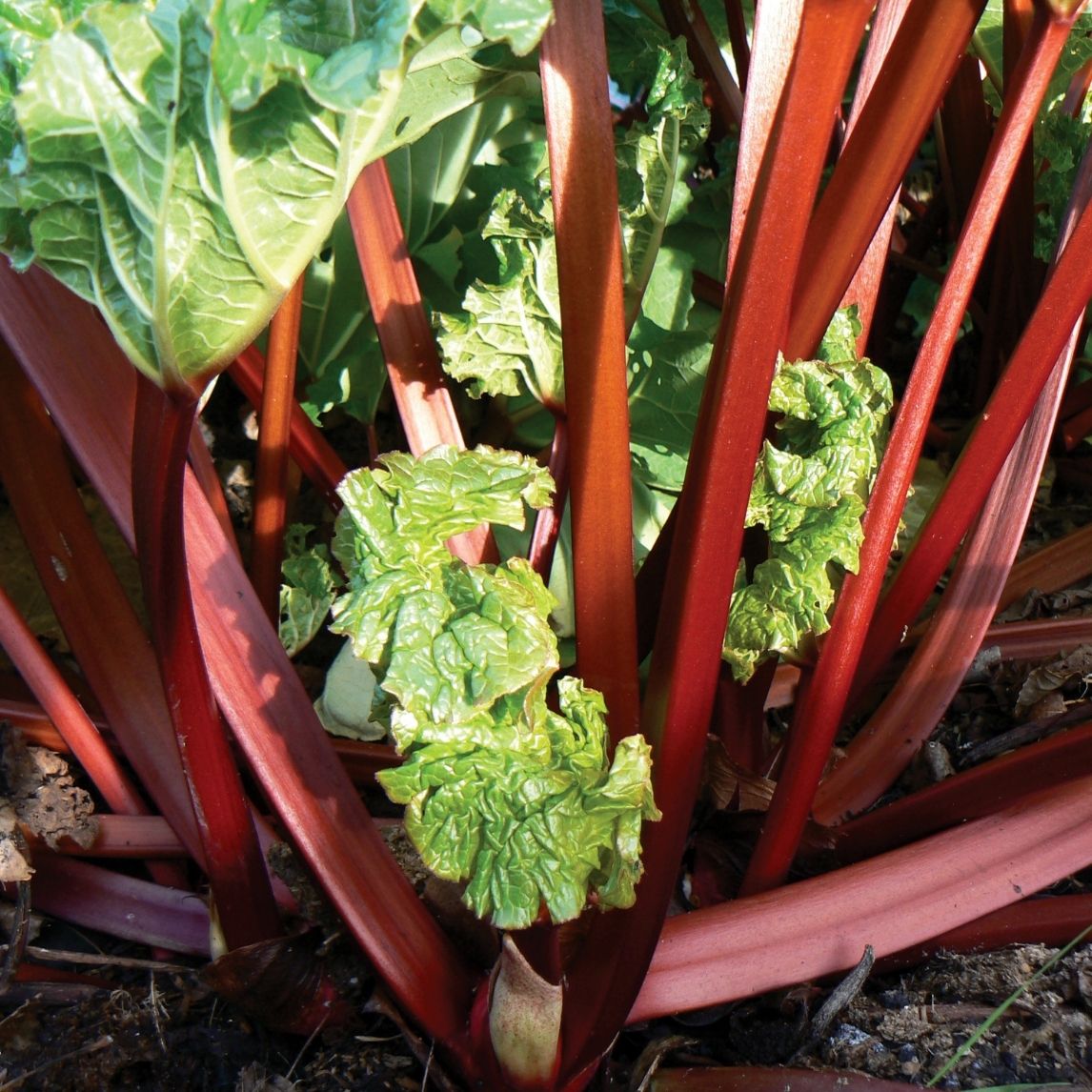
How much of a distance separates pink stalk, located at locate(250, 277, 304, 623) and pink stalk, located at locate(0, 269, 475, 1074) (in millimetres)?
164

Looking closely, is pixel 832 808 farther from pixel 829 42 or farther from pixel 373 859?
pixel 829 42

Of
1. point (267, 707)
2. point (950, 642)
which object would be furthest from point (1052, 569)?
point (267, 707)

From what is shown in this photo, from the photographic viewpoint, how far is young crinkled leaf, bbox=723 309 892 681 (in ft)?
2.85

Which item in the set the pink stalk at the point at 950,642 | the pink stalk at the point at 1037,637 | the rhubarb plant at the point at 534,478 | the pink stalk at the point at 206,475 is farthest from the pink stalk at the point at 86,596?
the pink stalk at the point at 1037,637

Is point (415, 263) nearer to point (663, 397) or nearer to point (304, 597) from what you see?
point (663, 397)

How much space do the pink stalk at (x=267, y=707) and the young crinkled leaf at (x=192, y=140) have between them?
23cm

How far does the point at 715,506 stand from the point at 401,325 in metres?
0.49

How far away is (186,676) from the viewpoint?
843 millimetres

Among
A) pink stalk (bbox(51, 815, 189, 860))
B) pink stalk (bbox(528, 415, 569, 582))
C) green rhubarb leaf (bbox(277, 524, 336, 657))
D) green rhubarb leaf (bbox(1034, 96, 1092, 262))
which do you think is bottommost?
pink stalk (bbox(51, 815, 189, 860))

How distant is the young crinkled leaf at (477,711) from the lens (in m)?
0.70

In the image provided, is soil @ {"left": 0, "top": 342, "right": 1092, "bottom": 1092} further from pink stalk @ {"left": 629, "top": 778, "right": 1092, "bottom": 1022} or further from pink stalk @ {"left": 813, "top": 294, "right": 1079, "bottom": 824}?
pink stalk @ {"left": 813, "top": 294, "right": 1079, "bottom": 824}

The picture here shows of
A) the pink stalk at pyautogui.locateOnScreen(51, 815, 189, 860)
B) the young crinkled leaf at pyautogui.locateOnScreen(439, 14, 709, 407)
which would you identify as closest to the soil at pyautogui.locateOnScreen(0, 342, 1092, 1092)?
the pink stalk at pyautogui.locateOnScreen(51, 815, 189, 860)

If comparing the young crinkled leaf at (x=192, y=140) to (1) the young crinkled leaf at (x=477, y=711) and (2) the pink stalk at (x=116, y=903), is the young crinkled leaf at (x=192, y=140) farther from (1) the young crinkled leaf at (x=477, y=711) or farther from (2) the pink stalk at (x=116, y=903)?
(2) the pink stalk at (x=116, y=903)

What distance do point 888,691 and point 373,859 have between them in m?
0.70
